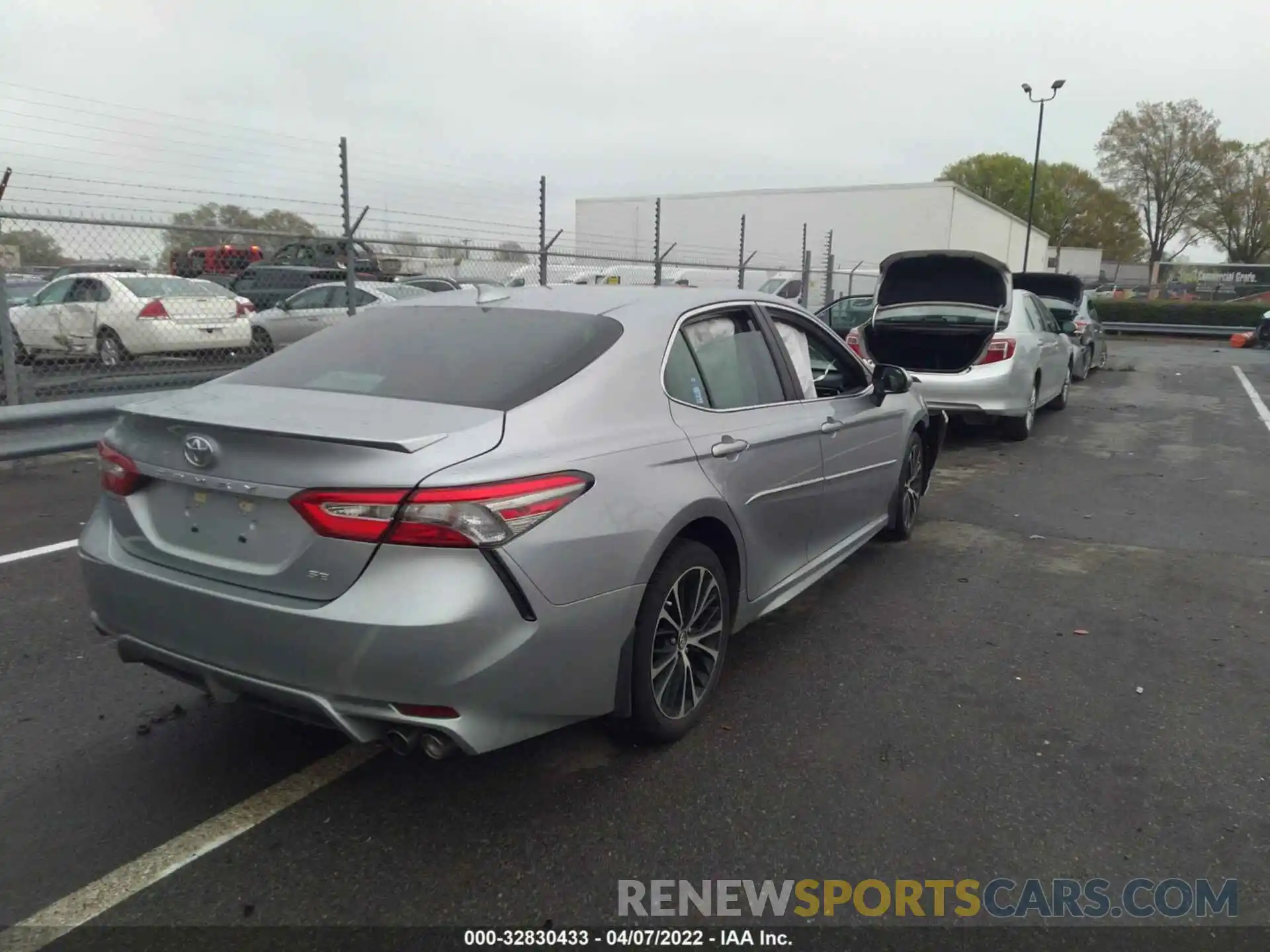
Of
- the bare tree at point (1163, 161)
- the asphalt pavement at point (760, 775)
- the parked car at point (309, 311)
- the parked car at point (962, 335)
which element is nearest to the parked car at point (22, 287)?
the parked car at point (309, 311)

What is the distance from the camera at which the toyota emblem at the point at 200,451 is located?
2688 millimetres

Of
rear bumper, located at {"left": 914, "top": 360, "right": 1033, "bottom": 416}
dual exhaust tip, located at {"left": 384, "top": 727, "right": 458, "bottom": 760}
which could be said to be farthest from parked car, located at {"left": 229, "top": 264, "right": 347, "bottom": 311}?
dual exhaust tip, located at {"left": 384, "top": 727, "right": 458, "bottom": 760}

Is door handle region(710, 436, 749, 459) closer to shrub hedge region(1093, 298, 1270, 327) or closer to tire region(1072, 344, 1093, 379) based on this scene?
tire region(1072, 344, 1093, 379)

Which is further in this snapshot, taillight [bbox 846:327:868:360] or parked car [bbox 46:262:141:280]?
taillight [bbox 846:327:868:360]

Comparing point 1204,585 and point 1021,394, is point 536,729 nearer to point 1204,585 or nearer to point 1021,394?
point 1204,585

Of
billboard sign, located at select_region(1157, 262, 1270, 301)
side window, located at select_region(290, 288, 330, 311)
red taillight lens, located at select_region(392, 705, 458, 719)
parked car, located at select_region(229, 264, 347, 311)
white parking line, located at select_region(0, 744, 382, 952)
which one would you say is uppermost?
billboard sign, located at select_region(1157, 262, 1270, 301)

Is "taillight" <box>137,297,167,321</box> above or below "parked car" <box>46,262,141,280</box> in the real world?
below

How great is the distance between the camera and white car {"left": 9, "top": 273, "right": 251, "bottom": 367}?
385 inches

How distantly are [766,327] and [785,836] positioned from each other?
7.37 ft

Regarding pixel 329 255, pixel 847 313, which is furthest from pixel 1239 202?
pixel 329 255

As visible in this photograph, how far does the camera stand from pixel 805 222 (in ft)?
105

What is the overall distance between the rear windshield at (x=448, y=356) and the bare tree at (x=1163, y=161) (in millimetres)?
64611

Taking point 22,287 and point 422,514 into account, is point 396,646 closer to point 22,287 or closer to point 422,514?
point 422,514

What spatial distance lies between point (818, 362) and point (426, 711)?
3.07 m
